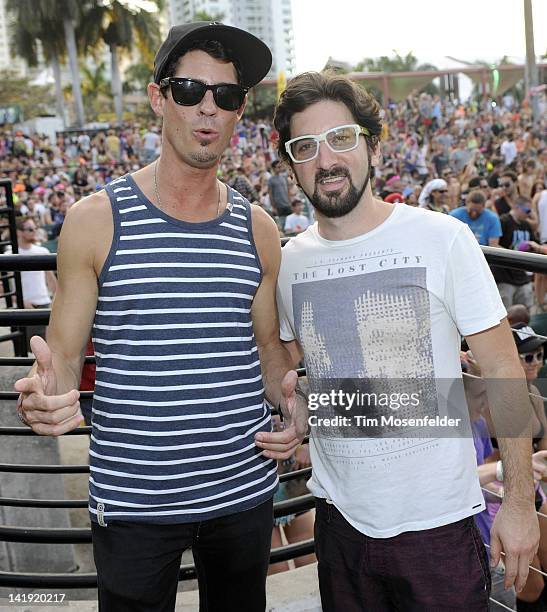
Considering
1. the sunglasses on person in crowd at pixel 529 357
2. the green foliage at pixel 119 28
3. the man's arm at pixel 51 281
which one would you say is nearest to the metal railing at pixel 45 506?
the sunglasses on person in crowd at pixel 529 357

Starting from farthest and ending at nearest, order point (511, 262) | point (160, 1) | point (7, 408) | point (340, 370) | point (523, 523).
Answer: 1. point (160, 1)
2. point (7, 408)
3. point (511, 262)
4. point (340, 370)
5. point (523, 523)

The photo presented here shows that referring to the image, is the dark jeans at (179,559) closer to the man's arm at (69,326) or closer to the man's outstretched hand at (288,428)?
the man's outstretched hand at (288,428)

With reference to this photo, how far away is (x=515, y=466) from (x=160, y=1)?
46.0 meters

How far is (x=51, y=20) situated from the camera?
41.0 m

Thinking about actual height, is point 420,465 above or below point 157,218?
below

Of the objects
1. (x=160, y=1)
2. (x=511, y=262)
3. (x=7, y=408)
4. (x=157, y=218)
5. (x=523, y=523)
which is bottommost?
(x=7, y=408)

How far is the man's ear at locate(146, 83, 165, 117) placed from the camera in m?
2.18

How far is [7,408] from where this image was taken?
4395 mm

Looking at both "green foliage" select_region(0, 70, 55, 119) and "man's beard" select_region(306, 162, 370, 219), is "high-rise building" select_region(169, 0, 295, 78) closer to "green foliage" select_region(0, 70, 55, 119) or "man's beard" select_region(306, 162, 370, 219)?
"green foliage" select_region(0, 70, 55, 119)

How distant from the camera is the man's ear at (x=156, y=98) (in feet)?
7.16

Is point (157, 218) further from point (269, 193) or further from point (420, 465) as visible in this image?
point (269, 193)

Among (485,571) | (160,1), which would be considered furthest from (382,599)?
(160,1)

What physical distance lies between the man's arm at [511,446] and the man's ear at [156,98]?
3.54 feet

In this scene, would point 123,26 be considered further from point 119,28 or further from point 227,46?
point 227,46
